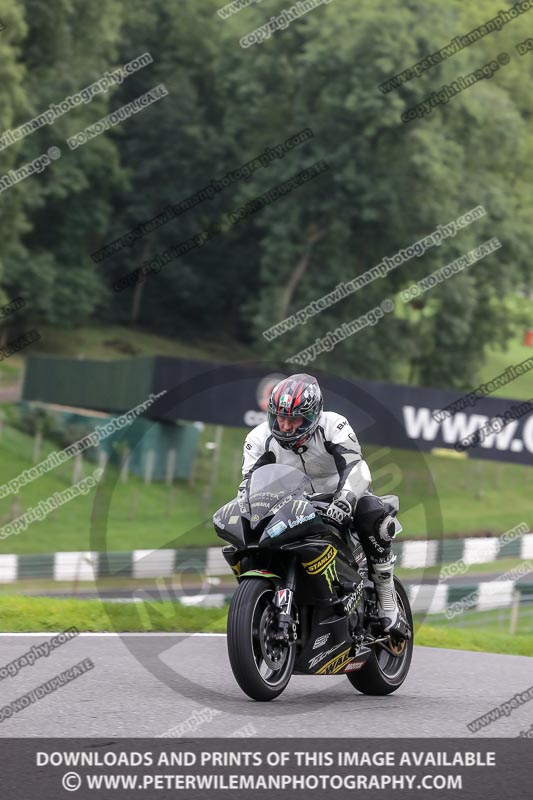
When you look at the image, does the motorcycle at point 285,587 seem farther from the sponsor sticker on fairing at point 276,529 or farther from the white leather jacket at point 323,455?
the white leather jacket at point 323,455

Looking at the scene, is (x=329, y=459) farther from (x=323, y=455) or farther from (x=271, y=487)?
(x=271, y=487)

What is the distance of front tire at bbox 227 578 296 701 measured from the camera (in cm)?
722

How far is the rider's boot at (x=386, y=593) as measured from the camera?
27.9 ft

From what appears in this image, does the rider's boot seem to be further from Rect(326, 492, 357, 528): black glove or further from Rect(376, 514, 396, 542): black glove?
Rect(326, 492, 357, 528): black glove

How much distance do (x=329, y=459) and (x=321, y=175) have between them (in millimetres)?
46132

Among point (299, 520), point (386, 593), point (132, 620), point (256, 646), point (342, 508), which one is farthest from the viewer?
point (132, 620)

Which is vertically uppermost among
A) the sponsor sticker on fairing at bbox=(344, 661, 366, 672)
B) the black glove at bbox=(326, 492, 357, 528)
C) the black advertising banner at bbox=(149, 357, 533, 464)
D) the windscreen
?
the black advertising banner at bbox=(149, 357, 533, 464)

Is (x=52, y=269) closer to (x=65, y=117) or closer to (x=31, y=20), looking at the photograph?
(x=65, y=117)

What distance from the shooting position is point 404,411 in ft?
109
